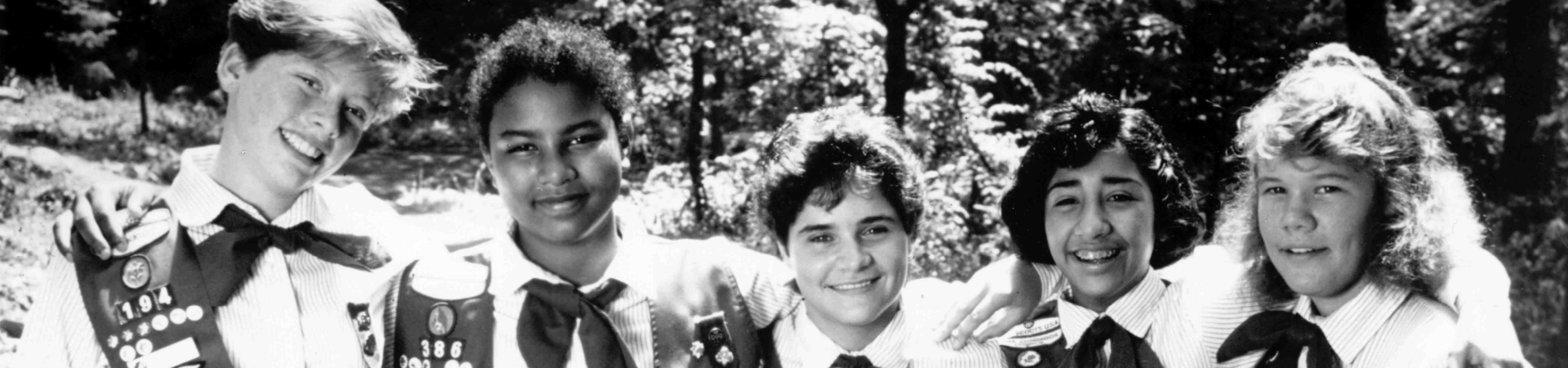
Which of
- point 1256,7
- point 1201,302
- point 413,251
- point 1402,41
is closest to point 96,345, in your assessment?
point 413,251

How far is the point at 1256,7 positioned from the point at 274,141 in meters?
5.76

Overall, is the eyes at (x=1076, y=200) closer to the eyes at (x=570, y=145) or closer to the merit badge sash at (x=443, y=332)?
the eyes at (x=570, y=145)

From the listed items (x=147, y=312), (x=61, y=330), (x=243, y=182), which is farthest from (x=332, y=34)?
(x=61, y=330)

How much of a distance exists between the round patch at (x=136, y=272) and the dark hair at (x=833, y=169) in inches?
52.9

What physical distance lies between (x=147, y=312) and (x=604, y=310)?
37.4 inches

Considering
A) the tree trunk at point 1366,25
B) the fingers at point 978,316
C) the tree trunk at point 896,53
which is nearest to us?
the fingers at point 978,316

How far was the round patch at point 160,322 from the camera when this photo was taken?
2.42 metres

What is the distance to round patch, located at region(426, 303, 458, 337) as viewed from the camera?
2549mm

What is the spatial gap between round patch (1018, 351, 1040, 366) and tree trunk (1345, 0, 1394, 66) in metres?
5.27

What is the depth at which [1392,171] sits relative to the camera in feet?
8.16

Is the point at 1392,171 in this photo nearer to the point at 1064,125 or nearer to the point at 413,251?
the point at 1064,125

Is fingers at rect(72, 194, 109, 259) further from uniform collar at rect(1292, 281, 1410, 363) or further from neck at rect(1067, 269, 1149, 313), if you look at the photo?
uniform collar at rect(1292, 281, 1410, 363)

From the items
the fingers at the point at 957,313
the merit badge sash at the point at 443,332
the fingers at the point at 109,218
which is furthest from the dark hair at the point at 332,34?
the fingers at the point at 957,313

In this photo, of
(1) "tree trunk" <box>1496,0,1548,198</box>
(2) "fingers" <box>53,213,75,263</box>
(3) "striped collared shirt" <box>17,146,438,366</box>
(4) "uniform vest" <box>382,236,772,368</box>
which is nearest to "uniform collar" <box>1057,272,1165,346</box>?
(4) "uniform vest" <box>382,236,772,368</box>
